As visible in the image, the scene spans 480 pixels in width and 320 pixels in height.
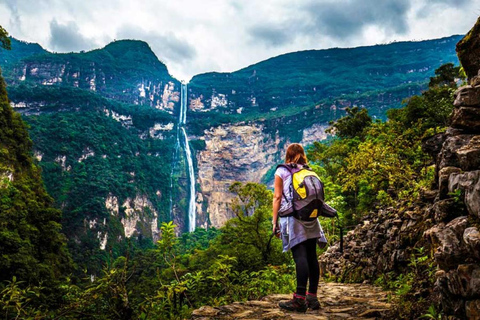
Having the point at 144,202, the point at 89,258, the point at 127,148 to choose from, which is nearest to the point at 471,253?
the point at 89,258

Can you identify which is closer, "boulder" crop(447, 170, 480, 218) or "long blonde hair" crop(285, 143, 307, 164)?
"boulder" crop(447, 170, 480, 218)

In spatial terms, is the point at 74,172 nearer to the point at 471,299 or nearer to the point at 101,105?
the point at 101,105

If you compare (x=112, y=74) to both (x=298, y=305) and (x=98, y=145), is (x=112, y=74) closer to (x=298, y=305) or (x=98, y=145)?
(x=98, y=145)

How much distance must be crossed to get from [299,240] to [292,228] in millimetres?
126

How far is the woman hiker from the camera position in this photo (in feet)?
9.18

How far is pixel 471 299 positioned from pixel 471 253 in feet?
0.84

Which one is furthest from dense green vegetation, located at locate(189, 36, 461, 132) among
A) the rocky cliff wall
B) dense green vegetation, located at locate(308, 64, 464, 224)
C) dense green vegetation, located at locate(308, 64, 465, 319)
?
dense green vegetation, located at locate(308, 64, 465, 319)

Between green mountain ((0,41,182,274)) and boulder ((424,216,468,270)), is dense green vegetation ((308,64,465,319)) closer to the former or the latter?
boulder ((424,216,468,270))

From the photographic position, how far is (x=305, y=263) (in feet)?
9.19

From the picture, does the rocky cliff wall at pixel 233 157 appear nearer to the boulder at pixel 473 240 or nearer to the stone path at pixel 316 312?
the stone path at pixel 316 312

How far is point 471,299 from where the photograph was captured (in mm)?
1752

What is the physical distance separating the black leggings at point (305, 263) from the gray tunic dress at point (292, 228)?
8cm

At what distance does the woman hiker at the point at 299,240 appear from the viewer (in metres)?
2.80

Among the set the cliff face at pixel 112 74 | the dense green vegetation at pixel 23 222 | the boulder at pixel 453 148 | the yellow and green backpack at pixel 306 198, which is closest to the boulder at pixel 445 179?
the boulder at pixel 453 148
